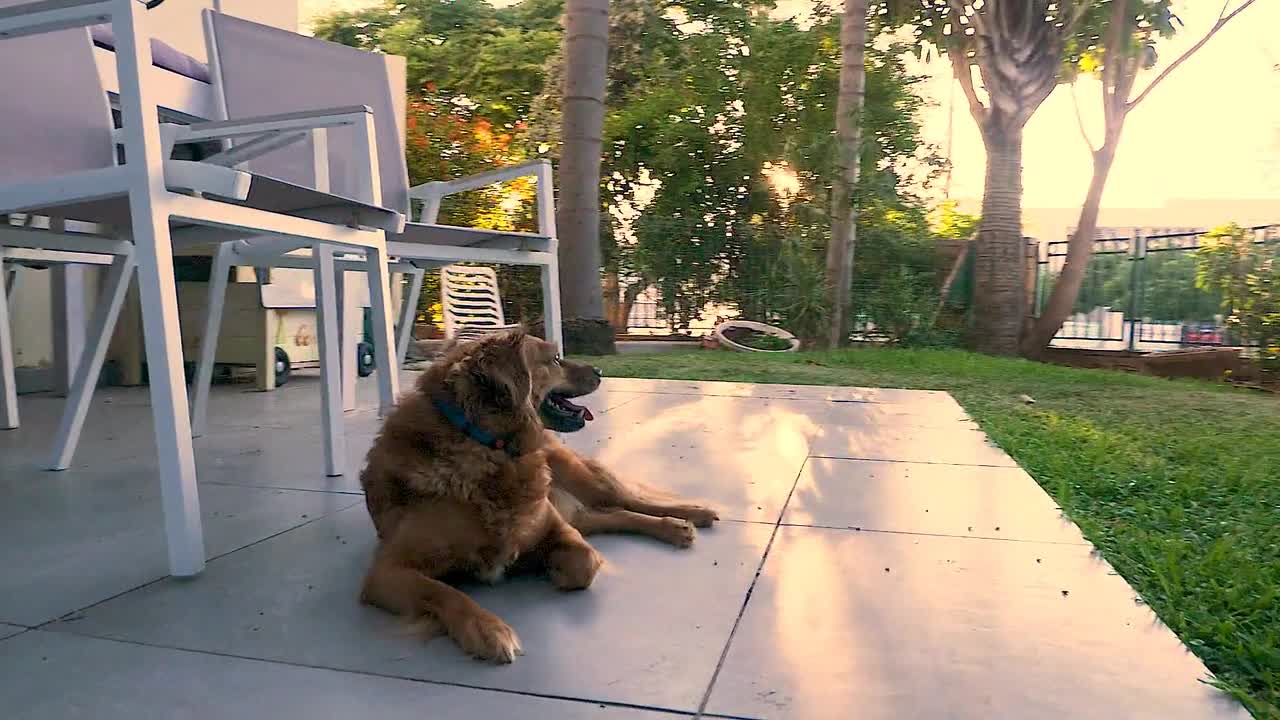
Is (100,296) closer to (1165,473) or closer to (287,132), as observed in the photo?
(287,132)

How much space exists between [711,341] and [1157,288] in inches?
163

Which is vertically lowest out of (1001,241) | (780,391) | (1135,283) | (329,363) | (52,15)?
(780,391)

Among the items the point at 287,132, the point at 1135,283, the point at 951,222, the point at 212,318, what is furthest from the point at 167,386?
the point at 951,222

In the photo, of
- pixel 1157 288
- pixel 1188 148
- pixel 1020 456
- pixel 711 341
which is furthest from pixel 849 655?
pixel 1188 148

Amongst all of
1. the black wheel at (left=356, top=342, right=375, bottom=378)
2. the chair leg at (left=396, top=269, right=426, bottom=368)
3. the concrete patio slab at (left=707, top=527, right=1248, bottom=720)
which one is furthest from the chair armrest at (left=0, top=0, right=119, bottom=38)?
the black wheel at (left=356, top=342, right=375, bottom=378)

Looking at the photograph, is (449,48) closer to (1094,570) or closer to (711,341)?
(711,341)

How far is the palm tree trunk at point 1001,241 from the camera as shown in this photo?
820cm

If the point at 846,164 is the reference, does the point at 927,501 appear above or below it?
below

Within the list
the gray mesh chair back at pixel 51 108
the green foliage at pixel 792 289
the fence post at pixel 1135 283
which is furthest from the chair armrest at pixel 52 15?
the fence post at pixel 1135 283

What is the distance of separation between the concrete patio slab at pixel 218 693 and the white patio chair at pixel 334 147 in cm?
194

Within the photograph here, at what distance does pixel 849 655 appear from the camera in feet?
4.41

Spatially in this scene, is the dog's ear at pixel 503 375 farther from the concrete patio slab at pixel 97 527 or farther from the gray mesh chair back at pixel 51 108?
the gray mesh chair back at pixel 51 108

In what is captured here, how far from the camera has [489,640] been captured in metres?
1.34

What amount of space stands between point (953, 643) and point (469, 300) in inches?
264
